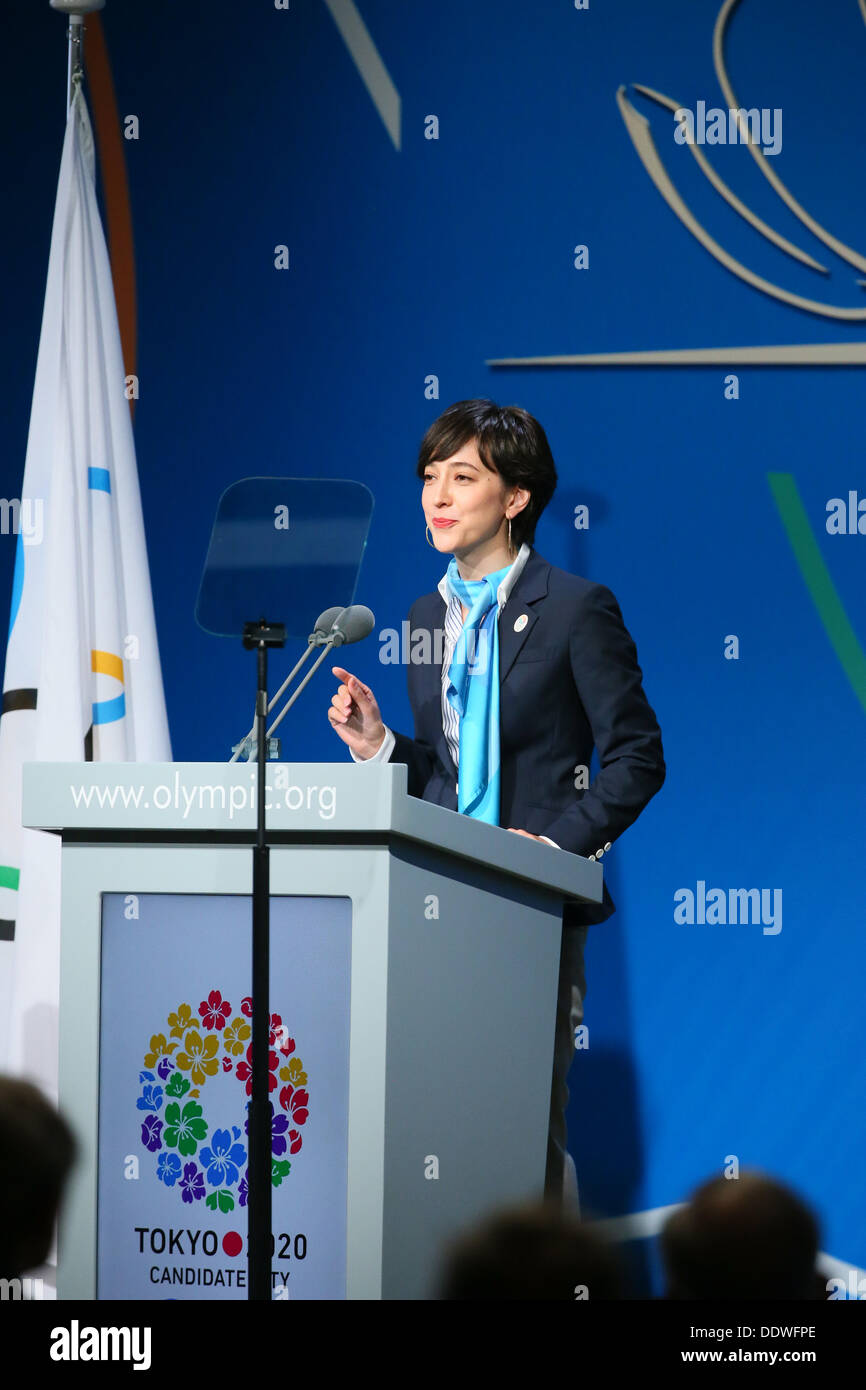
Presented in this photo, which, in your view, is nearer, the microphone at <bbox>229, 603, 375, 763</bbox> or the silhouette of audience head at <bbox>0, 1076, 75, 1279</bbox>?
the silhouette of audience head at <bbox>0, 1076, 75, 1279</bbox>

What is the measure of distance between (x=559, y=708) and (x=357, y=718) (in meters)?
0.40

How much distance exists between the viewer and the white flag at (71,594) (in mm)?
3428

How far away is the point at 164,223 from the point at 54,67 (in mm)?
520

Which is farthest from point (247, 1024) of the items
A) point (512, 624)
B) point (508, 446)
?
point (508, 446)

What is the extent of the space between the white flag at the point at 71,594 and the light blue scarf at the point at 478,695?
0.93m

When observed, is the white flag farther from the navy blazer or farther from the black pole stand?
the black pole stand

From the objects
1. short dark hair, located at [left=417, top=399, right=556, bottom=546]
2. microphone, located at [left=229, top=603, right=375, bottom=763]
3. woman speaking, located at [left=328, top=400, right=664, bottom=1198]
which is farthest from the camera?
short dark hair, located at [left=417, top=399, right=556, bottom=546]

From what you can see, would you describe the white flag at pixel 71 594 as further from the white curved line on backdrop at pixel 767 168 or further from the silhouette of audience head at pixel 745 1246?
the silhouette of audience head at pixel 745 1246

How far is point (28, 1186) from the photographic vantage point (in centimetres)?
111

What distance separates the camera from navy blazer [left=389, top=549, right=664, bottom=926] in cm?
280

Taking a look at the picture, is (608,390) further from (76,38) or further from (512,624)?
(76,38)

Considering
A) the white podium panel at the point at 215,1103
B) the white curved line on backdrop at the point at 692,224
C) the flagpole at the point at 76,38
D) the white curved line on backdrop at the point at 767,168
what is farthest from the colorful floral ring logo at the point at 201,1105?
the white curved line on backdrop at the point at 767,168

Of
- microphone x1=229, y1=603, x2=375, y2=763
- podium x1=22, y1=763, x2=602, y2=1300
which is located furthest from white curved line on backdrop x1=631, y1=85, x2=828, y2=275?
podium x1=22, y1=763, x2=602, y2=1300
